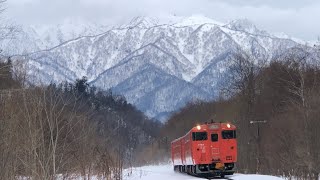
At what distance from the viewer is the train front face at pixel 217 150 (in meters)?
29.5

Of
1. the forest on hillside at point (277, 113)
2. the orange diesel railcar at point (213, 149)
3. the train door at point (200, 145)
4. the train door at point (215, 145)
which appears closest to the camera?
the train door at point (200, 145)

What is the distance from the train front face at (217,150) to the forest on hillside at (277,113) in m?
3.28

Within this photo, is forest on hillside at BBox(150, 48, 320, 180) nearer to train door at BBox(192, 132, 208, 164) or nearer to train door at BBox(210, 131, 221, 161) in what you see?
train door at BBox(210, 131, 221, 161)

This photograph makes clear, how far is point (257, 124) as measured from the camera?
5475cm

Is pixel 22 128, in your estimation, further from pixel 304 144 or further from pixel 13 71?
pixel 304 144

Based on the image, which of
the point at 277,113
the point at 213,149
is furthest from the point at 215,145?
the point at 277,113

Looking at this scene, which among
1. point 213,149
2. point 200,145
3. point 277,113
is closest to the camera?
point 200,145

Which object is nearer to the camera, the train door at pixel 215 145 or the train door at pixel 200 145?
the train door at pixel 200 145

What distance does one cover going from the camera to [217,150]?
97.9 feet

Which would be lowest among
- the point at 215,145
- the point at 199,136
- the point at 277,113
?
the point at 215,145

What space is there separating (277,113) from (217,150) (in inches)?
1102

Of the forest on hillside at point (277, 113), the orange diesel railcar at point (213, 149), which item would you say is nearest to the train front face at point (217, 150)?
the orange diesel railcar at point (213, 149)

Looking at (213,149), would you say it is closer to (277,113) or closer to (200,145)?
(200,145)

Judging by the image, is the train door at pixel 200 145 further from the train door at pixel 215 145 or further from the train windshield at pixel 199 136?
the train door at pixel 215 145
